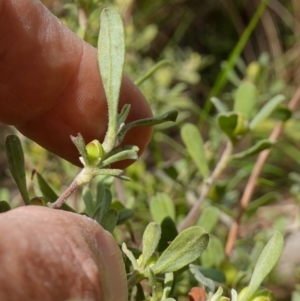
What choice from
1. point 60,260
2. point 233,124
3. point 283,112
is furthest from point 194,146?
point 60,260

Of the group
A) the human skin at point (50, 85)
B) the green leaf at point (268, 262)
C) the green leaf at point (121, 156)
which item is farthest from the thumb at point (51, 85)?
the green leaf at point (268, 262)

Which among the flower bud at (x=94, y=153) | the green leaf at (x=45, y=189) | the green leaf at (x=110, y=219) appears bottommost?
the green leaf at (x=45, y=189)

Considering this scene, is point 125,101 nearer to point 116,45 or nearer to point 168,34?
A: point 116,45

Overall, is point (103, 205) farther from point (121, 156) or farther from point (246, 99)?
point (246, 99)

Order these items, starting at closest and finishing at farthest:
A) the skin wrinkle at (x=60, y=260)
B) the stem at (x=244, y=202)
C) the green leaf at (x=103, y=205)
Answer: the skin wrinkle at (x=60, y=260), the green leaf at (x=103, y=205), the stem at (x=244, y=202)

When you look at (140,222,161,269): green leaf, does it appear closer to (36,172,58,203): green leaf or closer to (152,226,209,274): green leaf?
(152,226,209,274): green leaf

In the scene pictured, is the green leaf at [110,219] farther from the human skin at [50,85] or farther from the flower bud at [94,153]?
the human skin at [50,85]
